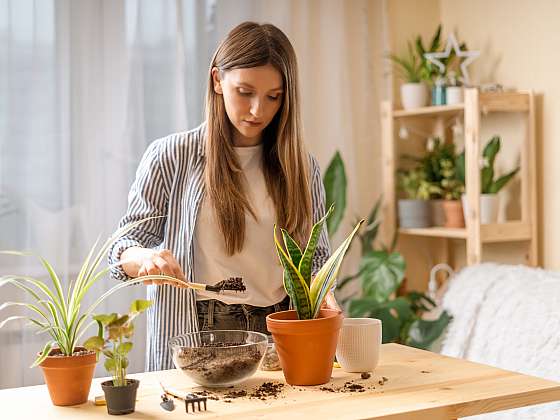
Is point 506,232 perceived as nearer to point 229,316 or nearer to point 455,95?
point 455,95

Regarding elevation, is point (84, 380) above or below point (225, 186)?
below

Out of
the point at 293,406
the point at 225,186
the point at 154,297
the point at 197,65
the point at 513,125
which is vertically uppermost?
the point at 197,65

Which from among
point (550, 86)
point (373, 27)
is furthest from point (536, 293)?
point (373, 27)

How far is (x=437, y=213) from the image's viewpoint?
12.3ft

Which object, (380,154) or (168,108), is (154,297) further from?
(380,154)

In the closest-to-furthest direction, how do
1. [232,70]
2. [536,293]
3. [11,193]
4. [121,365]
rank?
[121,365]
[232,70]
[536,293]
[11,193]

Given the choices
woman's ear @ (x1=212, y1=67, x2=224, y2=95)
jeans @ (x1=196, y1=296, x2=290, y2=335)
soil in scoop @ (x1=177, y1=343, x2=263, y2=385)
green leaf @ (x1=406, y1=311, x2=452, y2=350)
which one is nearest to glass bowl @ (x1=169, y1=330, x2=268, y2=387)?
soil in scoop @ (x1=177, y1=343, x2=263, y2=385)

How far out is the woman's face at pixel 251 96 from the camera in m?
1.98

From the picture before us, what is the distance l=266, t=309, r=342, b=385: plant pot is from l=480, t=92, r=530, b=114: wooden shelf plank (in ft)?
6.61

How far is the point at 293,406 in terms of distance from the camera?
1486 mm

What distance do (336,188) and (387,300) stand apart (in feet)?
1.74

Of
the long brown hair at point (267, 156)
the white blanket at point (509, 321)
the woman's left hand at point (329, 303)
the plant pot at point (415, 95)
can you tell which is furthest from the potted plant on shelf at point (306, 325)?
the plant pot at point (415, 95)

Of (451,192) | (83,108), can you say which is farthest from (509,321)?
(83,108)

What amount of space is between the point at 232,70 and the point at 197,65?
1.54 m
